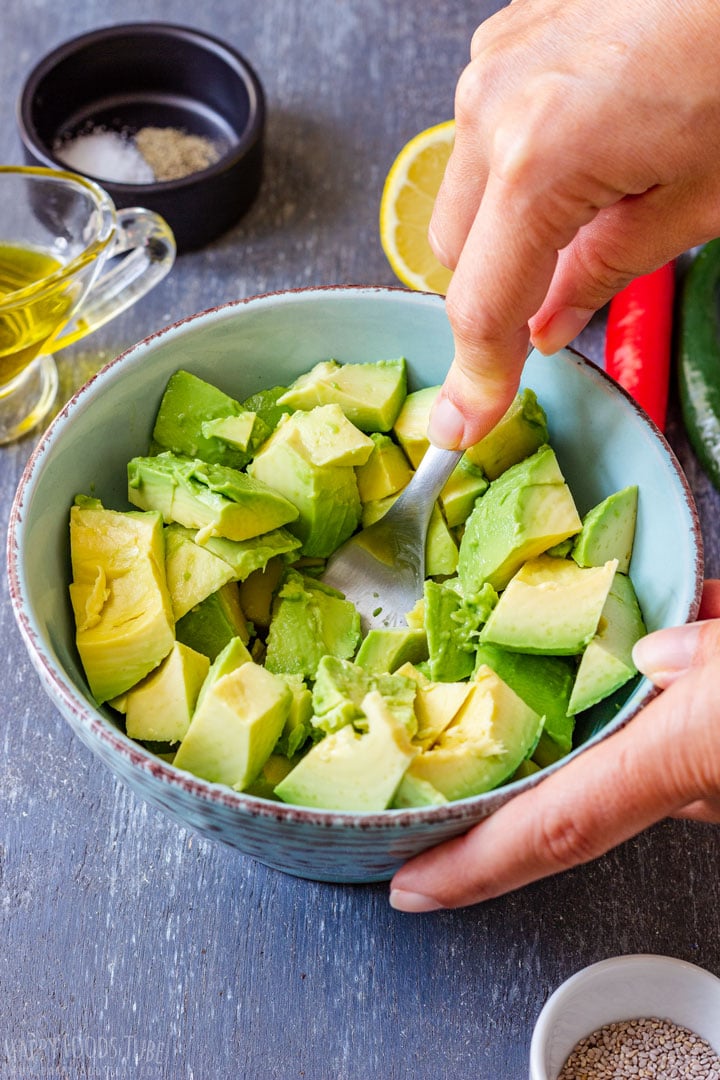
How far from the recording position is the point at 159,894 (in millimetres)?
1369

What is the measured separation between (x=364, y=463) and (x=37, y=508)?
0.42 metres

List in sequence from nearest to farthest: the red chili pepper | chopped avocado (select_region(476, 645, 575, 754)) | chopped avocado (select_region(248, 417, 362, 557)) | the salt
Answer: chopped avocado (select_region(476, 645, 575, 754)) → chopped avocado (select_region(248, 417, 362, 557)) → the red chili pepper → the salt

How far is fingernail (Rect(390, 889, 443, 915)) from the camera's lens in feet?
3.73

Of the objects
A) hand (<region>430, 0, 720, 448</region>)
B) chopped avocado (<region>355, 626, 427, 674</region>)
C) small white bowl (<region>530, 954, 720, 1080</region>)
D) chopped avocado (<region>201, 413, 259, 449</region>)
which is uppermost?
hand (<region>430, 0, 720, 448</region>)

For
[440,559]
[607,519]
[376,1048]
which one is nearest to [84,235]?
[440,559]

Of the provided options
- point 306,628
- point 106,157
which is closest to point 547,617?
point 306,628

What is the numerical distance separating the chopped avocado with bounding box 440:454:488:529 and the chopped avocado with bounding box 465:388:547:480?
13 mm

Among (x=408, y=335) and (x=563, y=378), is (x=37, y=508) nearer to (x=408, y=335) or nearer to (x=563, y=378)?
(x=408, y=335)

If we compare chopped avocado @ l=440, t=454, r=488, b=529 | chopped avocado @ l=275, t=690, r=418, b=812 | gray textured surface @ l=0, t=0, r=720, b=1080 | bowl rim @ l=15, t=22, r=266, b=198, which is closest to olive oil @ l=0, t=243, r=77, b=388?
bowl rim @ l=15, t=22, r=266, b=198

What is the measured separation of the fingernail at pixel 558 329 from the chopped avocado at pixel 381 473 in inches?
9.5

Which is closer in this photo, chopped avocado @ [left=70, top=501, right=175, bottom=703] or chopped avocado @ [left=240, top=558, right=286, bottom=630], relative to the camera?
chopped avocado @ [left=70, top=501, right=175, bottom=703]

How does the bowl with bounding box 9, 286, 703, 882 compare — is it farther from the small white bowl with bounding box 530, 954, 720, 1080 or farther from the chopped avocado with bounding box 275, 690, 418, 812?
the small white bowl with bounding box 530, 954, 720, 1080

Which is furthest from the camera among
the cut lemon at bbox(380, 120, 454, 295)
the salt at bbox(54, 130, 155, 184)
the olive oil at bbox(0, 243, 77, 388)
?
the salt at bbox(54, 130, 155, 184)

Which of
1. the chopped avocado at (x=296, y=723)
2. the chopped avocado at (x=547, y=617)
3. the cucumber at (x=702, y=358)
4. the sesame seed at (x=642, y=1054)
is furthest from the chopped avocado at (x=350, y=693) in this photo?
the cucumber at (x=702, y=358)
